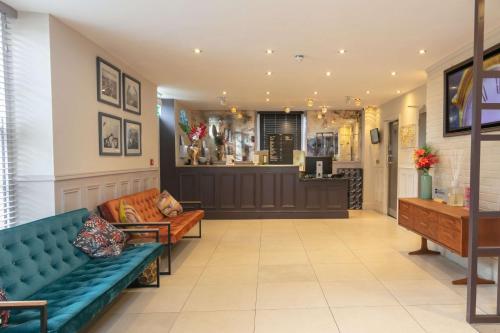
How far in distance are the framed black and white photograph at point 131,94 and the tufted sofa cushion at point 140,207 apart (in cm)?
136

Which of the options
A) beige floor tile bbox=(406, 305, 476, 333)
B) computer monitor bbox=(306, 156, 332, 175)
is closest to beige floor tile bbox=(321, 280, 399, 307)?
beige floor tile bbox=(406, 305, 476, 333)

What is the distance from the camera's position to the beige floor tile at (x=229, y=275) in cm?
363

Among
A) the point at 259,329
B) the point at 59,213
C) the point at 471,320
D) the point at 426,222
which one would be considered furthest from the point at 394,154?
the point at 59,213

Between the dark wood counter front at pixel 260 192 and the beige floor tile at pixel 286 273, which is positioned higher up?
the dark wood counter front at pixel 260 192

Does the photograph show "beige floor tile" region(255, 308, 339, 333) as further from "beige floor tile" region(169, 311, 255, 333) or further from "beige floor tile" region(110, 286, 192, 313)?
"beige floor tile" region(110, 286, 192, 313)

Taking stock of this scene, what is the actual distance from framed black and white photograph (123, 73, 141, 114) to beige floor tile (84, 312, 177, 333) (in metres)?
3.03

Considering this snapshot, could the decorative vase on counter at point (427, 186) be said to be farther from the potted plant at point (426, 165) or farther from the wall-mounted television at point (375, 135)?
the wall-mounted television at point (375, 135)

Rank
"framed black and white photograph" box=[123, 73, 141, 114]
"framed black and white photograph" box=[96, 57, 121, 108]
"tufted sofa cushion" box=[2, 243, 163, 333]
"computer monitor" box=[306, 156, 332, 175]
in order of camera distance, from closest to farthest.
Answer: "tufted sofa cushion" box=[2, 243, 163, 333]
"framed black and white photograph" box=[96, 57, 121, 108]
"framed black and white photograph" box=[123, 73, 141, 114]
"computer monitor" box=[306, 156, 332, 175]

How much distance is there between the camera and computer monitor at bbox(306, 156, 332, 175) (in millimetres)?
7656

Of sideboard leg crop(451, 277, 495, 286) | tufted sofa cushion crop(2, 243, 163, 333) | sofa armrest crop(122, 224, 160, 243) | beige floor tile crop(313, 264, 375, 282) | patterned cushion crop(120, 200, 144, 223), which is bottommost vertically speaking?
beige floor tile crop(313, 264, 375, 282)

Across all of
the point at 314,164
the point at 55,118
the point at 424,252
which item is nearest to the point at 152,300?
the point at 55,118

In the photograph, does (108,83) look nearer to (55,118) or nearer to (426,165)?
(55,118)

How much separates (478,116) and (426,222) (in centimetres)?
187

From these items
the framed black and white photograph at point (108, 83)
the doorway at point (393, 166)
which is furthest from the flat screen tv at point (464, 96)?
the framed black and white photograph at point (108, 83)
